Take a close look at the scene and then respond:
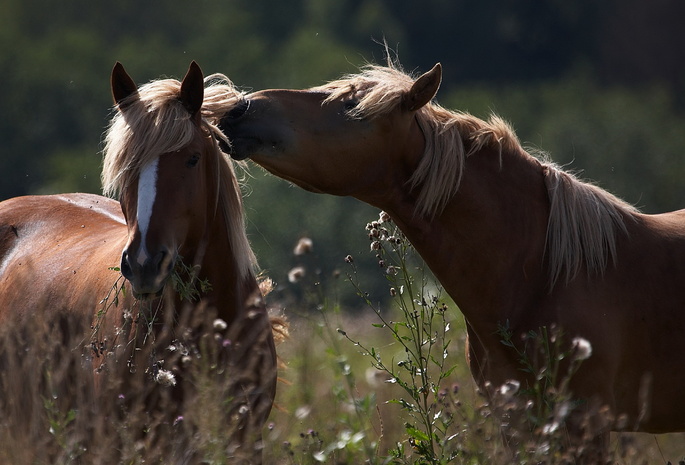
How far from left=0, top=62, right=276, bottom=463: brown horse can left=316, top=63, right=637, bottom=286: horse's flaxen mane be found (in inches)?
26.6

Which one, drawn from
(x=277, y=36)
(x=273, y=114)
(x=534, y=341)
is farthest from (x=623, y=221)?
(x=277, y=36)

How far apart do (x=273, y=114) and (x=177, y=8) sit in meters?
44.2

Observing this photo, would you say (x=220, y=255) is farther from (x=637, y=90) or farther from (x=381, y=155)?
(x=637, y=90)

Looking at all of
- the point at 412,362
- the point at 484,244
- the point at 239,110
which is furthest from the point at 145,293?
the point at 484,244

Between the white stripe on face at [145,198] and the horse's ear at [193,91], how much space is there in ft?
1.12

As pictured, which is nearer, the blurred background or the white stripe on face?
the white stripe on face

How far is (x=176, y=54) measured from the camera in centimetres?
3962

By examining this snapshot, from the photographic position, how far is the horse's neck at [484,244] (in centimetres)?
408

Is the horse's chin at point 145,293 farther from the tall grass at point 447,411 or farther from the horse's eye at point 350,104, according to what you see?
the horse's eye at point 350,104

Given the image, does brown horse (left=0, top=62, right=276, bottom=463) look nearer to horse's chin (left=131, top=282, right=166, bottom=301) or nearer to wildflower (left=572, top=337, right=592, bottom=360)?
horse's chin (left=131, top=282, right=166, bottom=301)

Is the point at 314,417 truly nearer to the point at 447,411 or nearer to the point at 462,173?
the point at 447,411

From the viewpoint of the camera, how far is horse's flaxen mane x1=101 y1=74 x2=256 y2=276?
3941 mm

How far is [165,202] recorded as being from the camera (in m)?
3.85

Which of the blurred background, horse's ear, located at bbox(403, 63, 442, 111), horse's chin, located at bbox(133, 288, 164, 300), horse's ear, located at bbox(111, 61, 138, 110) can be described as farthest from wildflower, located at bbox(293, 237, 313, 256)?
the blurred background
